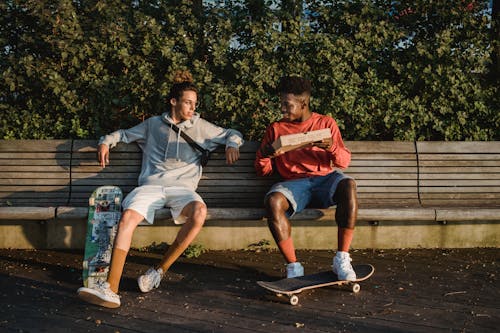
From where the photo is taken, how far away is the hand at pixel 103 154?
482 centimetres

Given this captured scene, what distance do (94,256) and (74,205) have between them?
84 centimetres

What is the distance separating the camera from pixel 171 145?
4828mm

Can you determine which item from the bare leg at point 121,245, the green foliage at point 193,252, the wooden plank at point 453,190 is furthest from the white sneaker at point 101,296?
the wooden plank at point 453,190

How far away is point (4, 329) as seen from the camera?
3.46 m

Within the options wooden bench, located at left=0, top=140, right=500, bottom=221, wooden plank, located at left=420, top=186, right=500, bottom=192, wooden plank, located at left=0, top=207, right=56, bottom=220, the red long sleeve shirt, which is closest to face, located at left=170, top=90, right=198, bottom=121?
Result: wooden bench, located at left=0, top=140, right=500, bottom=221

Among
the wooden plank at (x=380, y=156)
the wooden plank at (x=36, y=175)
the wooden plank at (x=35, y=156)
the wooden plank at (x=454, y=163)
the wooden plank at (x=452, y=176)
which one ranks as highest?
the wooden plank at (x=380, y=156)

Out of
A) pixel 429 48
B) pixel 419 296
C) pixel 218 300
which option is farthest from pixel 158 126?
pixel 429 48

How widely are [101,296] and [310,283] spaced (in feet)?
4.55

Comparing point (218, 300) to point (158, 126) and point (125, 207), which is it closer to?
point (125, 207)

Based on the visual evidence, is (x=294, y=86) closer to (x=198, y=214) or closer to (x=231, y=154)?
(x=231, y=154)

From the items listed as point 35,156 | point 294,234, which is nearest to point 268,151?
point 294,234

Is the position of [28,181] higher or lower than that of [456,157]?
lower

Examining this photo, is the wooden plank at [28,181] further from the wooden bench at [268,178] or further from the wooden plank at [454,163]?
the wooden plank at [454,163]

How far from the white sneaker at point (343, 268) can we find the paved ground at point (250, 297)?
Answer: 0.12 metres
